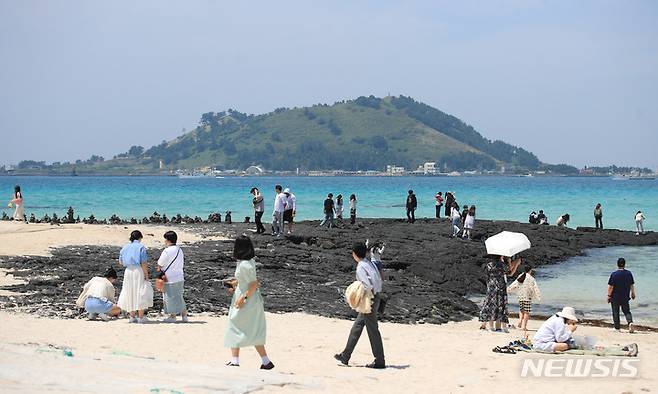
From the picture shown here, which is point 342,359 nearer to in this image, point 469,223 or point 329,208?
point 329,208

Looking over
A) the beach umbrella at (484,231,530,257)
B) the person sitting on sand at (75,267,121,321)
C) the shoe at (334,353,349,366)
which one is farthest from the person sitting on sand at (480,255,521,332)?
the person sitting on sand at (75,267,121,321)

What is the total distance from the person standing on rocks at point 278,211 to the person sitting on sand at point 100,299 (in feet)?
44.4

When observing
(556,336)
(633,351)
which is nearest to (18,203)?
(556,336)

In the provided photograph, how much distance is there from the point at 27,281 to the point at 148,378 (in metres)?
10.6

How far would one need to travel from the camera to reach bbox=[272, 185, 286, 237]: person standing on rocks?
29.3 metres

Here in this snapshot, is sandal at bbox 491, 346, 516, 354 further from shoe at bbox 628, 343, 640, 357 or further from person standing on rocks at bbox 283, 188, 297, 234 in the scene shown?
person standing on rocks at bbox 283, 188, 297, 234

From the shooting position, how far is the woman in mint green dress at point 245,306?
10.8 m

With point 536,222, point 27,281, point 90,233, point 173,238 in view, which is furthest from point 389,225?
point 173,238

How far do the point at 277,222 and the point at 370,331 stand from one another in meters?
18.5

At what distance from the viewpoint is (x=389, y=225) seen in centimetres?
3947

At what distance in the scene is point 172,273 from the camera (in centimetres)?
1502

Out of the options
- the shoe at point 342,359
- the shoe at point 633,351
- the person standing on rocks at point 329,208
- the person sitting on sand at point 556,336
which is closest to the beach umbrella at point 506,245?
the person sitting on sand at point 556,336

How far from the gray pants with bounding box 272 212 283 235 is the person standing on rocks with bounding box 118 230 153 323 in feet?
48.4

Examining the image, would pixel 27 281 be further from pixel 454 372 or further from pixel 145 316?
pixel 454 372
